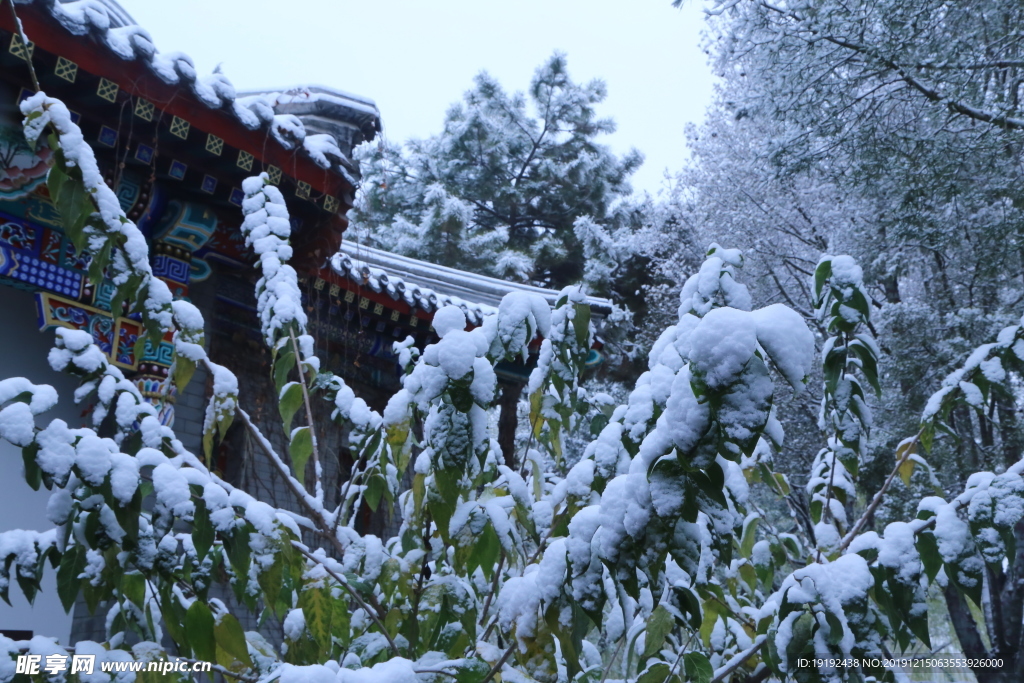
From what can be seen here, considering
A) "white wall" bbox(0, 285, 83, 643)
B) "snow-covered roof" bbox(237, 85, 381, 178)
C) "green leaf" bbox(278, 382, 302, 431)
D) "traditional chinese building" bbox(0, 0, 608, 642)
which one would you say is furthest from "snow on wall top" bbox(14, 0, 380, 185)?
"green leaf" bbox(278, 382, 302, 431)

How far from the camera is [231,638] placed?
140cm

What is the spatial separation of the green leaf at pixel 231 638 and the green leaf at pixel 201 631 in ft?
0.33

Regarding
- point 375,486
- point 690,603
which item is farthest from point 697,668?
point 375,486

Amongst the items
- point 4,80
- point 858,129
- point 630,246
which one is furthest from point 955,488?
point 630,246

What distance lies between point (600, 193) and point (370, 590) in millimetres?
14793

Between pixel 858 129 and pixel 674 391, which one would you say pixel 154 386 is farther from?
pixel 858 129

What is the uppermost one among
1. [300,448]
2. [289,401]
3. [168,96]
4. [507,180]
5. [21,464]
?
[507,180]

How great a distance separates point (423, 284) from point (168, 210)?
2980 millimetres

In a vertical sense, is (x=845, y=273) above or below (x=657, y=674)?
above

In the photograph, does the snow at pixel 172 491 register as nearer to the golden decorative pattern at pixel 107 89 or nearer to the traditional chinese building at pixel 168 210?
the traditional chinese building at pixel 168 210

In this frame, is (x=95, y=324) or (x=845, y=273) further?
(x=95, y=324)

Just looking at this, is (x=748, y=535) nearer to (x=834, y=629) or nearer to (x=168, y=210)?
(x=834, y=629)

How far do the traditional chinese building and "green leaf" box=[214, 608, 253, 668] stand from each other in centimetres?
142

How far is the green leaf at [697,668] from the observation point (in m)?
1.33
